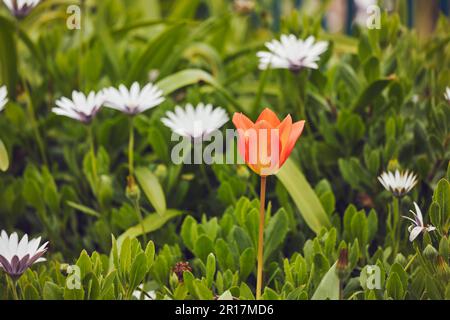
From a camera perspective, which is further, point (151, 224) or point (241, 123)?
point (151, 224)

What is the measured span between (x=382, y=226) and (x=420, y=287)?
0.35 metres

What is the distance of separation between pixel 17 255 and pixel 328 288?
0.49m

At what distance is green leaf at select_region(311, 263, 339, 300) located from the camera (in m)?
1.33

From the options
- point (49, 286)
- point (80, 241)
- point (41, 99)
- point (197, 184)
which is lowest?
point (49, 286)

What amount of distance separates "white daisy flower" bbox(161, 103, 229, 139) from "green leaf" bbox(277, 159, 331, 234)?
0.17m

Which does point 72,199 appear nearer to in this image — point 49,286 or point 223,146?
point 223,146

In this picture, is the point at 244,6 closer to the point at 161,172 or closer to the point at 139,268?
the point at 161,172

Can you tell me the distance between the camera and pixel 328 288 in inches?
52.3

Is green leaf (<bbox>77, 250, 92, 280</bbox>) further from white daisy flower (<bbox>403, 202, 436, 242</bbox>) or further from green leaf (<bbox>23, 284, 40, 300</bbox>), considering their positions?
white daisy flower (<bbox>403, 202, 436, 242</bbox>)

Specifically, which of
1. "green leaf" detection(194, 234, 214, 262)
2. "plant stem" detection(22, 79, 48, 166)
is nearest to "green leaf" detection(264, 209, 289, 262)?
"green leaf" detection(194, 234, 214, 262)

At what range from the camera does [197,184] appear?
6.07 feet

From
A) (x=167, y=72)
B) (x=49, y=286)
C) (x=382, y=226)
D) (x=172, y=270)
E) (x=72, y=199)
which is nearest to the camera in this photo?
(x=49, y=286)

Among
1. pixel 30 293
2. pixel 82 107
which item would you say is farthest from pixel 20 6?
pixel 30 293

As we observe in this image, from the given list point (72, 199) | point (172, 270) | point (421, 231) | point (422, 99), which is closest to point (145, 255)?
point (172, 270)
